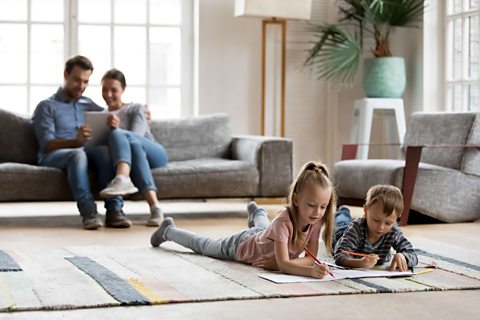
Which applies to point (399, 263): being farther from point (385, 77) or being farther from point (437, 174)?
point (385, 77)

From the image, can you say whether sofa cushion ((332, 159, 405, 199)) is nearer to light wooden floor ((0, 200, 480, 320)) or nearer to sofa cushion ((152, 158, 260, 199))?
light wooden floor ((0, 200, 480, 320))

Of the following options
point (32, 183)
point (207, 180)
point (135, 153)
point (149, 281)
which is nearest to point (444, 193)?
point (207, 180)

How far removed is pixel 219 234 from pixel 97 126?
1078 millimetres

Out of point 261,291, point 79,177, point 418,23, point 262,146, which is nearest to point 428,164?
point 262,146

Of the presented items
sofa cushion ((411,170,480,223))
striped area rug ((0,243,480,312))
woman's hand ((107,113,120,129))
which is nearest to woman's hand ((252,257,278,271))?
striped area rug ((0,243,480,312))

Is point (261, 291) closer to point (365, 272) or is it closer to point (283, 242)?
point (283, 242)

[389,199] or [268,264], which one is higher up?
[389,199]

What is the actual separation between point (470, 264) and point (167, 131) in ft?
9.88

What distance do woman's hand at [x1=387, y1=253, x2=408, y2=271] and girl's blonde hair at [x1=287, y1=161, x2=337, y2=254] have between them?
25 centimetres

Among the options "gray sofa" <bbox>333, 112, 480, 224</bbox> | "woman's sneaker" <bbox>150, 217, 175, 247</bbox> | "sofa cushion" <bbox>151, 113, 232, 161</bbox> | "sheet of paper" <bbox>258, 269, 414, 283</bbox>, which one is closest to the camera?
"sheet of paper" <bbox>258, 269, 414, 283</bbox>

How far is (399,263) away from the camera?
11.7 feet

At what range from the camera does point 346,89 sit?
25.6 ft

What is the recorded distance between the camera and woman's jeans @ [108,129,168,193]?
5.52 metres

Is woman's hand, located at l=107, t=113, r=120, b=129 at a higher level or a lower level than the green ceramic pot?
lower
